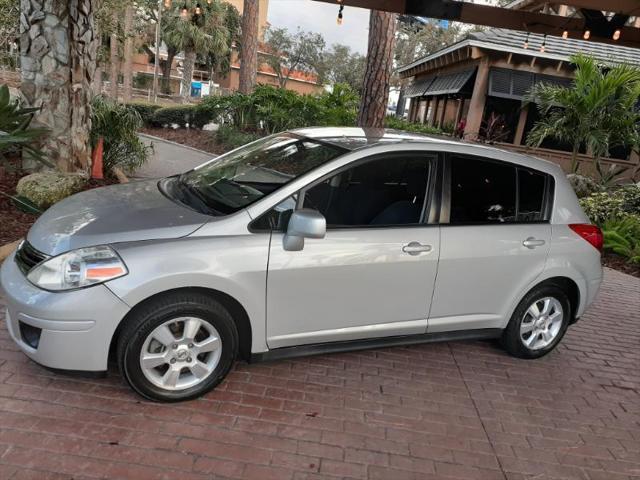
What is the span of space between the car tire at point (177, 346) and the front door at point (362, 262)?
1.07 ft

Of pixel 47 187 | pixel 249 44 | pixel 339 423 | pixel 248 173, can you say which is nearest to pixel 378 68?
pixel 47 187

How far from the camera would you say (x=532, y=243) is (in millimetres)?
→ 4133

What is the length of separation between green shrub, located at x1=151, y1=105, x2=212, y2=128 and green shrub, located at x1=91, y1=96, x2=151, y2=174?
10.8 meters

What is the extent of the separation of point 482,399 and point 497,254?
3.41 ft

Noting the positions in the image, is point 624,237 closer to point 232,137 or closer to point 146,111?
point 232,137

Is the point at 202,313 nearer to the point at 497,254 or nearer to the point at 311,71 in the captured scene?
the point at 497,254

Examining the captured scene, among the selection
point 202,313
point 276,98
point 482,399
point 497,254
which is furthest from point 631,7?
point 276,98

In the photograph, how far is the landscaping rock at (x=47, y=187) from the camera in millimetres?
6359

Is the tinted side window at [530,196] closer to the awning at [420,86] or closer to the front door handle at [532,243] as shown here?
the front door handle at [532,243]

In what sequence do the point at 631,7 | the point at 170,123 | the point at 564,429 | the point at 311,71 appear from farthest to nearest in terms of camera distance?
the point at 311,71 → the point at 170,123 → the point at 631,7 → the point at 564,429

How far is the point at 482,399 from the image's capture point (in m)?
3.82

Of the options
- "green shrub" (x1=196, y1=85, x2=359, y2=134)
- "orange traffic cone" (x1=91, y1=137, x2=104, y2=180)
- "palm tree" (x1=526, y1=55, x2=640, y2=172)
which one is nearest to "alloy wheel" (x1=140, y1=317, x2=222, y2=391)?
"orange traffic cone" (x1=91, y1=137, x2=104, y2=180)

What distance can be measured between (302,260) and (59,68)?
5467mm

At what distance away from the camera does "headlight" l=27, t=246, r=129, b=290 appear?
2.95m
